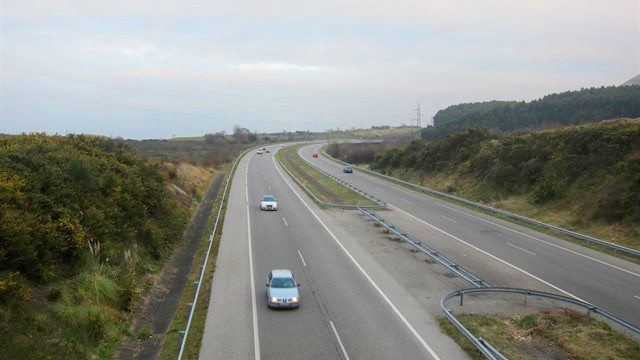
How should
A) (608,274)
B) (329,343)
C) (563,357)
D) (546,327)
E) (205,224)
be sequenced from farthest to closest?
(205,224) → (608,274) → (546,327) → (329,343) → (563,357)

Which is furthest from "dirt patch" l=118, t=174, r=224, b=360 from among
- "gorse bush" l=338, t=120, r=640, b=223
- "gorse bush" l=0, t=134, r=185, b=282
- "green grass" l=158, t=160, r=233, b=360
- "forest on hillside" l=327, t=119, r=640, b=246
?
"gorse bush" l=338, t=120, r=640, b=223

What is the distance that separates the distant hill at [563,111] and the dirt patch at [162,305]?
55.6m

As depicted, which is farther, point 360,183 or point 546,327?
point 360,183

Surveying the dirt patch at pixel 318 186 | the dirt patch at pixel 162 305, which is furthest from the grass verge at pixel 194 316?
the dirt patch at pixel 318 186

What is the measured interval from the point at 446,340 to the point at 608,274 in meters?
11.7

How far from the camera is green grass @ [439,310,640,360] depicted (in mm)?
13961

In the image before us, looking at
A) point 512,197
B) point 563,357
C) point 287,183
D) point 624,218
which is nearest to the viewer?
point 563,357

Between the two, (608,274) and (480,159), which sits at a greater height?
(480,159)

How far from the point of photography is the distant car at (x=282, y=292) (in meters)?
17.5

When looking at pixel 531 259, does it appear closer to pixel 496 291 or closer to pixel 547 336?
pixel 496 291

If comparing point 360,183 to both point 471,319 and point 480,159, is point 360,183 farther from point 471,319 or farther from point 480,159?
point 471,319

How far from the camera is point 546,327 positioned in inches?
617

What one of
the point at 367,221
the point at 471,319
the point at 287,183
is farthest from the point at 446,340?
the point at 287,183

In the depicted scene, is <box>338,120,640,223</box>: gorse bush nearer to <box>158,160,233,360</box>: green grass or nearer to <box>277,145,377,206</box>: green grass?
<box>277,145,377,206</box>: green grass
